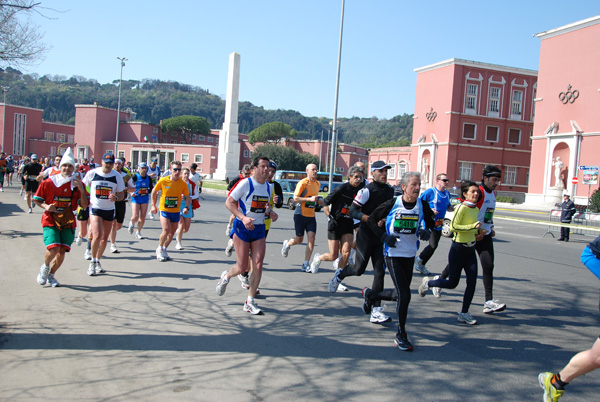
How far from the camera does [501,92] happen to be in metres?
53.0

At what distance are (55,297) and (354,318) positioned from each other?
3.97 meters

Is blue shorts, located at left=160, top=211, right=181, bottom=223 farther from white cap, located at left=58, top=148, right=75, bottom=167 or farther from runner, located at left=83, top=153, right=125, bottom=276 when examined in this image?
white cap, located at left=58, top=148, right=75, bottom=167

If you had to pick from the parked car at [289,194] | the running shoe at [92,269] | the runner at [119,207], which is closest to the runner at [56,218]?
the running shoe at [92,269]

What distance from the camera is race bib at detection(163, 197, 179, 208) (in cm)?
963

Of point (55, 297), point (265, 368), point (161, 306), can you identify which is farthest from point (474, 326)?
point (55, 297)

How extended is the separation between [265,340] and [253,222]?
1.57 meters

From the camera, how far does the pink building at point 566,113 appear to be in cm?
3791

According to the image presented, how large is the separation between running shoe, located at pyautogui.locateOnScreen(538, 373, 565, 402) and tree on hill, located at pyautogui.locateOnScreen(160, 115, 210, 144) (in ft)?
315

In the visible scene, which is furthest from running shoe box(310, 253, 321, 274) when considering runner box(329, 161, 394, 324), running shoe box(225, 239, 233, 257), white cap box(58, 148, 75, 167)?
white cap box(58, 148, 75, 167)

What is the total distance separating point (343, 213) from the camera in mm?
7559

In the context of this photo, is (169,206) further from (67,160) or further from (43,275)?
(43,275)

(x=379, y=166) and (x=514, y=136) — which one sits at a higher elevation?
(x=514, y=136)

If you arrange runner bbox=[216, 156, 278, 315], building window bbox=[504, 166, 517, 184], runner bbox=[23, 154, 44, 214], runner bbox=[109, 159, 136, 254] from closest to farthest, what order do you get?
runner bbox=[216, 156, 278, 315], runner bbox=[109, 159, 136, 254], runner bbox=[23, 154, 44, 214], building window bbox=[504, 166, 517, 184]

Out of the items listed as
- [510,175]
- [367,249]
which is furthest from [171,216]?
[510,175]
